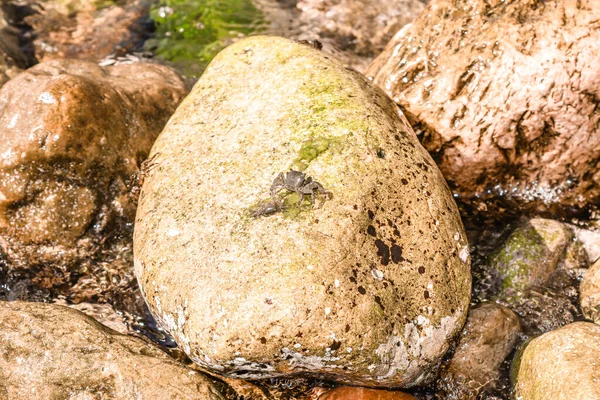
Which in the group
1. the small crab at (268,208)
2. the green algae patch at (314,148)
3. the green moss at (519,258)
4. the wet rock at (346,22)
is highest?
the green algae patch at (314,148)

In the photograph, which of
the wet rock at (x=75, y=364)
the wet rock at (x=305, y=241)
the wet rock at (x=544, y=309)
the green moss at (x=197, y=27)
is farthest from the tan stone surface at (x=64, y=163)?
the wet rock at (x=544, y=309)

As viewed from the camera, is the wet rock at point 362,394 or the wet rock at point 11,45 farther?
the wet rock at point 11,45

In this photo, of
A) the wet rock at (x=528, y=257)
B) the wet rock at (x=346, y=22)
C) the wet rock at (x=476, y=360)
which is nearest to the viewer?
the wet rock at (x=476, y=360)

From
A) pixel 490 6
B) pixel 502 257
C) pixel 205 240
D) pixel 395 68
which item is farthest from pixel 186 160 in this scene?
pixel 490 6

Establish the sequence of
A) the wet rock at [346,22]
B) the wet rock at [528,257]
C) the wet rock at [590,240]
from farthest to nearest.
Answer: the wet rock at [346,22] < the wet rock at [590,240] < the wet rock at [528,257]

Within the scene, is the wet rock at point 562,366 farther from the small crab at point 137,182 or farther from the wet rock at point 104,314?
the small crab at point 137,182

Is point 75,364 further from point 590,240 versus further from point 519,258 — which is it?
point 590,240
